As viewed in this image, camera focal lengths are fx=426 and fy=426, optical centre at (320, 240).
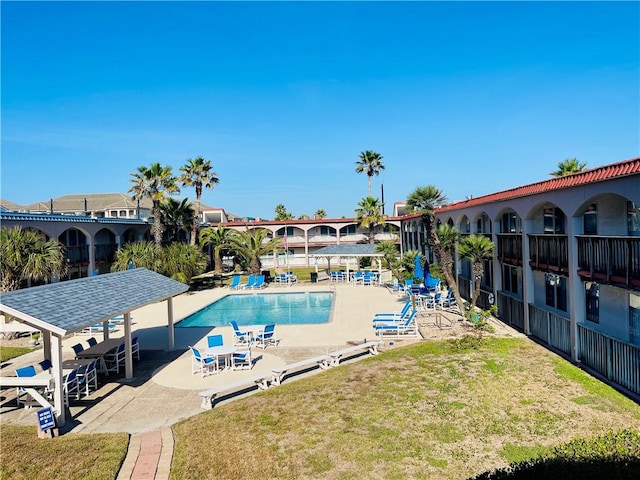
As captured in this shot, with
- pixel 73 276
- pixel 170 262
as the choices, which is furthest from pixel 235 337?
pixel 73 276

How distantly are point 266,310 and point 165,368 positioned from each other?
11.5m

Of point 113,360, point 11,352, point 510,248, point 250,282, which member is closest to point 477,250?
point 510,248

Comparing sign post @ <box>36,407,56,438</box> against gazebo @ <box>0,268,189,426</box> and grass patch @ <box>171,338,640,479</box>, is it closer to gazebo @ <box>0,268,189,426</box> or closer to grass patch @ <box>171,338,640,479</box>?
gazebo @ <box>0,268,189,426</box>

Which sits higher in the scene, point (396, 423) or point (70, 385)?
point (70, 385)

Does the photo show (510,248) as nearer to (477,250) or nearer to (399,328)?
(477,250)

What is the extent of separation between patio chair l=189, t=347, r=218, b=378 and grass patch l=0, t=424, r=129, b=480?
391cm

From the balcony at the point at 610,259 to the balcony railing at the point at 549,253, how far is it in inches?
32.2

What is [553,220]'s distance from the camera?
15.4m

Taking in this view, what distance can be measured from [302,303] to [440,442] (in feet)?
62.3

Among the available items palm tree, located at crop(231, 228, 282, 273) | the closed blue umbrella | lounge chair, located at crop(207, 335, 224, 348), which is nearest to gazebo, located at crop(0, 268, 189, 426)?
lounge chair, located at crop(207, 335, 224, 348)

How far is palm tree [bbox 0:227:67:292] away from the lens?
58.2 feet

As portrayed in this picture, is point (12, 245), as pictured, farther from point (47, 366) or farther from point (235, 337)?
point (235, 337)

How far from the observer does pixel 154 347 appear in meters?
16.2

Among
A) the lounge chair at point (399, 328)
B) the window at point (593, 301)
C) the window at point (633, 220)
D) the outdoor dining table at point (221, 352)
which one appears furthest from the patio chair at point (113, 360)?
the window at point (633, 220)
